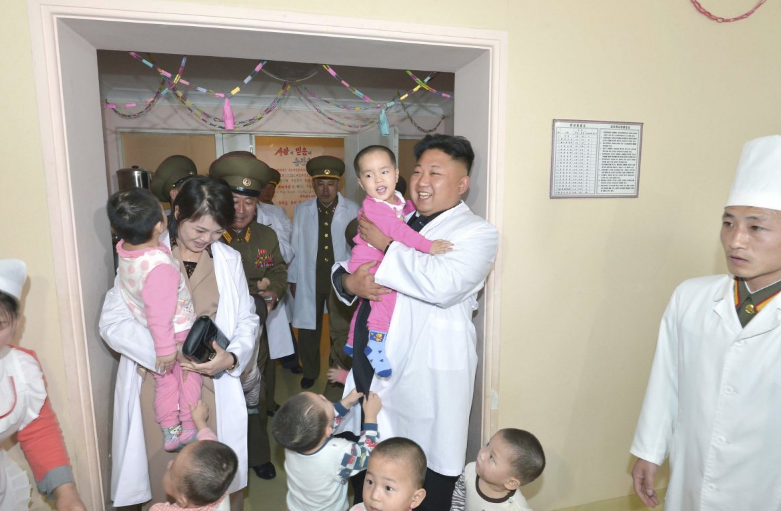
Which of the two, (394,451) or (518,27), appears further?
(518,27)

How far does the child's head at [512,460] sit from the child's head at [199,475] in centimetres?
83

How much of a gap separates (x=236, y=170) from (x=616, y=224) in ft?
6.30

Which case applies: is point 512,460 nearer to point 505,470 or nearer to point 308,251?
point 505,470

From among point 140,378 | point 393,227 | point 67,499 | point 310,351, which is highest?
point 393,227

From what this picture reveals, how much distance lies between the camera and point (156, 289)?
174cm

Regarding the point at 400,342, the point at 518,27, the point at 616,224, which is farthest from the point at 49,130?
the point at 616,224

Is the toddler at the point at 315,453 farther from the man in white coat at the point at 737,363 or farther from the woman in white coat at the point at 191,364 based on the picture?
the man in white coat at the point at 737,363

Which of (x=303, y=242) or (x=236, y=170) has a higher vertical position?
(x=236, y=170)

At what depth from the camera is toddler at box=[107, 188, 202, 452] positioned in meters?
1.72

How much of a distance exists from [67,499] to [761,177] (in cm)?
237

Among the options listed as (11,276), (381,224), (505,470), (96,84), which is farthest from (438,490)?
(96,84)

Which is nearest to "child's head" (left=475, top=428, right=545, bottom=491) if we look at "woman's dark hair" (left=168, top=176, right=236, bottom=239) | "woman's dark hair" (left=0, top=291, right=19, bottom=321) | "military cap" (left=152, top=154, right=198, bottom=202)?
"woman's dark hair" (left=168, top=176, right=236, bottom=239)

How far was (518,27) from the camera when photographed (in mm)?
2125

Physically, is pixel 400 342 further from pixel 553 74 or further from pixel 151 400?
pixel 553 74
